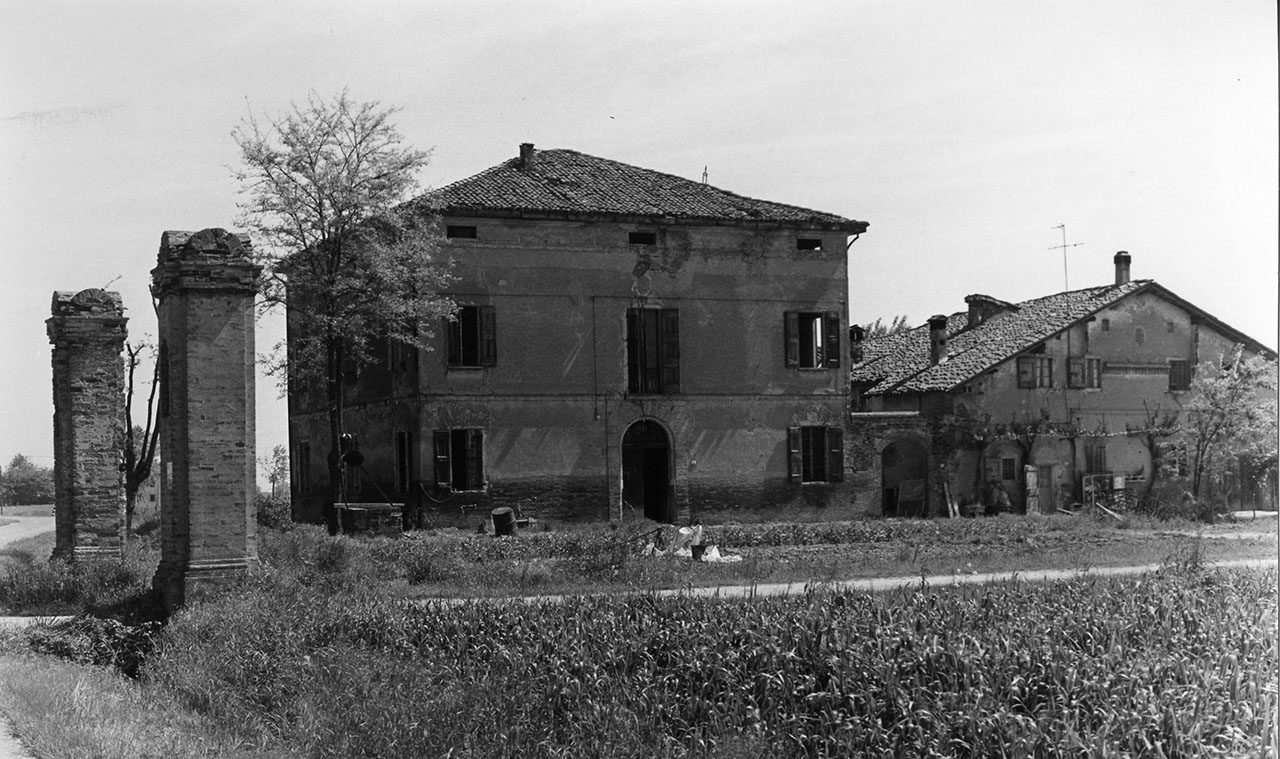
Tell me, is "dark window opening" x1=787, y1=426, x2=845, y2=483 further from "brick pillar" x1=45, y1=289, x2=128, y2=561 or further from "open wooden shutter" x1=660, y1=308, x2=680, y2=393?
"brick pillar" x1=45, y1=289, x2=128, y2=561

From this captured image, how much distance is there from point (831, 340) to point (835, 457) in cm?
284

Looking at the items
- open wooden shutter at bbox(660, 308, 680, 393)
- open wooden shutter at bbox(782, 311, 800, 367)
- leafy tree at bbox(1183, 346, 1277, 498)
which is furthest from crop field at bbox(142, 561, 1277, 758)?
open wooden shutter at bbox(782, 311, 800, 367)

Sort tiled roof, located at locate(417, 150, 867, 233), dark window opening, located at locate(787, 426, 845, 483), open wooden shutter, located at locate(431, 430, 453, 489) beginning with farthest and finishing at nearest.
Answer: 1. dark window opening, located at locate(787, 426, 845, 483)
2. tiled roof, located at locate(417, 150, 867, 233)
3. open wooden shutter, located at locate(431, 430, 453, 489)

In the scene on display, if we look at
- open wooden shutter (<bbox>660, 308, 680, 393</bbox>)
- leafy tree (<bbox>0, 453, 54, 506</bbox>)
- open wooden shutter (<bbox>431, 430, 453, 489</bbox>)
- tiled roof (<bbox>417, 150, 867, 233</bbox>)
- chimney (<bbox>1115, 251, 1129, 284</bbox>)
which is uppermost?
tiled roof (<bbox>417, 150, 867, 233</bbox>)

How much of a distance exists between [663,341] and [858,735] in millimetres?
21948

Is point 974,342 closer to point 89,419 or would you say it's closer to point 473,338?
point 473,338

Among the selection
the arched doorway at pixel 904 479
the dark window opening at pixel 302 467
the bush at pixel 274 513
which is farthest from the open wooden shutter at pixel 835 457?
the dark window opening at pixel 302 467

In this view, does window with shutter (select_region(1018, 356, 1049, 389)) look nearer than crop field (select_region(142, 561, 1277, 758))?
No

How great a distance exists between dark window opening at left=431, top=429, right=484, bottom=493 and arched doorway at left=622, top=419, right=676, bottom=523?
357 centimetres

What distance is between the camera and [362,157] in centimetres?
2486

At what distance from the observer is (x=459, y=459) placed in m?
27.4

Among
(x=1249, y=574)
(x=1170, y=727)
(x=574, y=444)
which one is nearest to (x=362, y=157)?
(x=574, y=444)

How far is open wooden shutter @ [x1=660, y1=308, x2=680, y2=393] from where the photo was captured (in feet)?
96.5

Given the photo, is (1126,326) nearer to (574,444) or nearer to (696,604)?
(574,444)
